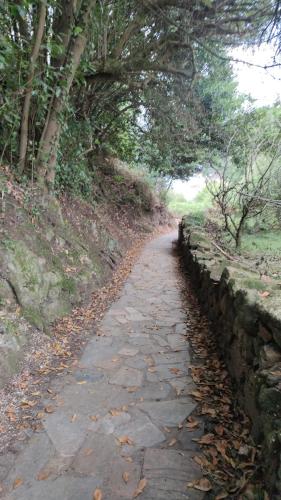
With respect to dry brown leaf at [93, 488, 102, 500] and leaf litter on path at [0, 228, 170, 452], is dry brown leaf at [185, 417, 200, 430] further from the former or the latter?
dry brown leaf at [93, 488, 102, 500]

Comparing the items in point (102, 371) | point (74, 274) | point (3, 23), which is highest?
point (3, 23)

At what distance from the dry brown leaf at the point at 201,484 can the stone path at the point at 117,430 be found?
0.03 metres

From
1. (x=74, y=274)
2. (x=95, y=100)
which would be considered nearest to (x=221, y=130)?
(x=95, y=100)

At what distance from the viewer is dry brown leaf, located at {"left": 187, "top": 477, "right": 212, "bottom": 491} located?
202 centimetres

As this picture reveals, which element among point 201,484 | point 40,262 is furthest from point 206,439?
point 40,262

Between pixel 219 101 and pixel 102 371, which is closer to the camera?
pixel 102 371

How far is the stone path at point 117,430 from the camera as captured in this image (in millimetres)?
2051

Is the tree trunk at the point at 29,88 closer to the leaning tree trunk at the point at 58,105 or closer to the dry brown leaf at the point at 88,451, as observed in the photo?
the leaning tree trunk at the point at 58,105

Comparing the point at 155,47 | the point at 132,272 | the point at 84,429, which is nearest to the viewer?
the point at 84,429

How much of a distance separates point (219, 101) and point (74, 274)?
25.8 feet

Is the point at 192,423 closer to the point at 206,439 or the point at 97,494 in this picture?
the point at 206,439

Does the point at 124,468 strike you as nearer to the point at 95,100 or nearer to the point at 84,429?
the point at 84,429

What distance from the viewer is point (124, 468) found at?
85.5 inches

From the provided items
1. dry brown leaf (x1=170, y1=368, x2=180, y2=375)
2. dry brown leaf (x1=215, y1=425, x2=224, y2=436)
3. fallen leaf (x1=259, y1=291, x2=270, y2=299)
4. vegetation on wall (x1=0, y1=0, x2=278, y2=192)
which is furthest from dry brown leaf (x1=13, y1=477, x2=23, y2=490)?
vegetation on wall (x1=0, y1=0, x2=278, y2=192)
